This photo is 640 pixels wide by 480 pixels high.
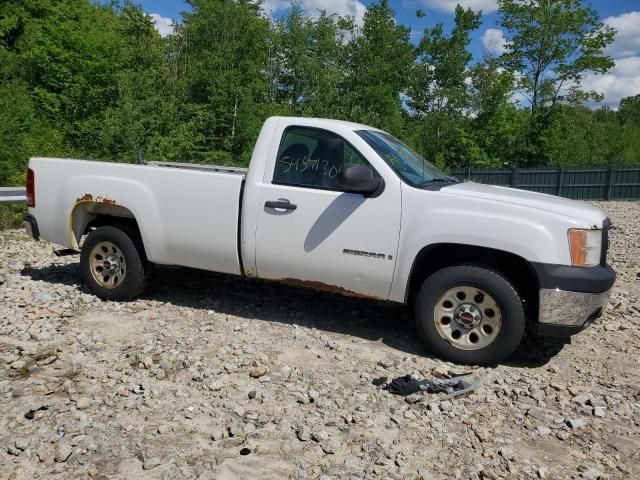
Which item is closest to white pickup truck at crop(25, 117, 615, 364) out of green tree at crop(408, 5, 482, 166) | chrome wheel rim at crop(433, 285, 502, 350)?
chrome wheel rim at crop(433, 285, 502, 350)

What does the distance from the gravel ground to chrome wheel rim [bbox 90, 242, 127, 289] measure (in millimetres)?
231

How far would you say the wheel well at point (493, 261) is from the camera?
14.3 ft

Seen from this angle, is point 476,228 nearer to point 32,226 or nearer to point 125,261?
point 125,261

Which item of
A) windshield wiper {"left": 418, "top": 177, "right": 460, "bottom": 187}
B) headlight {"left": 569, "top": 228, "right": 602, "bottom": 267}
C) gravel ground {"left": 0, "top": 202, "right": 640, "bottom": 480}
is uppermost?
windshield wiper {"left": 418, "top": 177, "right": 460, "bottom": 187}

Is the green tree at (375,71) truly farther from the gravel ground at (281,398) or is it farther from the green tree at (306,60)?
the gravel ground at (281,398)

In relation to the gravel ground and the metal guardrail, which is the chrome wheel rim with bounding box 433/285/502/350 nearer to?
the gravel ground

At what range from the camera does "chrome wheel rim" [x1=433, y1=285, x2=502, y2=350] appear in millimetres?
4305

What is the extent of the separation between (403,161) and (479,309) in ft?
4.90

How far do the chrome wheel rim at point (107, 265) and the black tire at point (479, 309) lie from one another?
3118 millimetres

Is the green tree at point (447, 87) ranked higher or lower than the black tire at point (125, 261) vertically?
higher

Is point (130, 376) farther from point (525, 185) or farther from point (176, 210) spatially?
point (525, 185)

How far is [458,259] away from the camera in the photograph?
454cm

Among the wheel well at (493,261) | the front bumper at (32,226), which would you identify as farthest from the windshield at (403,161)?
the front bumper at (32,226)

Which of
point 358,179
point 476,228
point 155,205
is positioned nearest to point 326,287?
point 358,179
